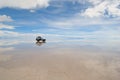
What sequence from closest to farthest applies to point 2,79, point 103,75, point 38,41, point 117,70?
point 2,79
point 103,75
point 117,70
point 38,41

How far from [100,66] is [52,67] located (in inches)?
222

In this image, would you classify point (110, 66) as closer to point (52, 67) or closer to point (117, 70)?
point (117, 70)

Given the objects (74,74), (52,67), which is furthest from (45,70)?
(74,74)

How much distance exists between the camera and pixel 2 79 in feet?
61.5

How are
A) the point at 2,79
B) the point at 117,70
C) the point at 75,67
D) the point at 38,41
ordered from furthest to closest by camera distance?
the point at 38,41 → the point at 75,67 → the point at 117,70 → the point at 2,79

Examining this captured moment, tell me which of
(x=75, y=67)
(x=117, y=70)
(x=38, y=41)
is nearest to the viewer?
(x=117, y=70)

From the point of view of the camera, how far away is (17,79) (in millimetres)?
18844

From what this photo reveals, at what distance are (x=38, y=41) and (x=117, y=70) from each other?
1576 inches

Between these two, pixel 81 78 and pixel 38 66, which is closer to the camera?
pixel 81 78

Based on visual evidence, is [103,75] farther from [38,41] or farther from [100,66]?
[38,41]

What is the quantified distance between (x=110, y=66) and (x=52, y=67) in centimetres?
676

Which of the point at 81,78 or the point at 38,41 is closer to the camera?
the point at 81,78

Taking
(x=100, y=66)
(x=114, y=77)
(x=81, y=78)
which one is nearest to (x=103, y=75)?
(x=114, y=77)

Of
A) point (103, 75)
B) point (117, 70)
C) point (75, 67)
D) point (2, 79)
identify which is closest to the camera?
point (2, 79)
